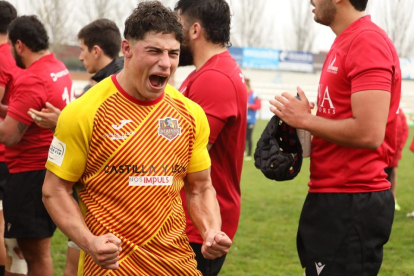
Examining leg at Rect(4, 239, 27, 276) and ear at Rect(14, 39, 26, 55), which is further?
leg at Rect(4, 239, 27, 276)

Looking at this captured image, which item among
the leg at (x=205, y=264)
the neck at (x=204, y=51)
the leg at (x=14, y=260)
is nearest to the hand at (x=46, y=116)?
the neck at (x=204, y=51)

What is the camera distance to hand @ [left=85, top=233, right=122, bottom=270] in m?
2.73

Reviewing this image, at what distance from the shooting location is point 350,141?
11.1ft

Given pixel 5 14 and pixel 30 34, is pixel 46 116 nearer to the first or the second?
pixel 30 34

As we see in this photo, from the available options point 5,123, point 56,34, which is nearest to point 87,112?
point 5,123

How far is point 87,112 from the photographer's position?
303cm

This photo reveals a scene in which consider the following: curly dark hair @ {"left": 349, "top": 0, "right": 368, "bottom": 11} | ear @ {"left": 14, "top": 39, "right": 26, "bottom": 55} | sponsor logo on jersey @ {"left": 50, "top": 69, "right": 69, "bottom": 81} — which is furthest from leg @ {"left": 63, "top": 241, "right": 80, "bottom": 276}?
curly dark hair @ {"left": 349, "top": 0, "right": 368, "bottom": 11}

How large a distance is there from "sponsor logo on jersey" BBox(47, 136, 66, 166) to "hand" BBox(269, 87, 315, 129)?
3.99ft

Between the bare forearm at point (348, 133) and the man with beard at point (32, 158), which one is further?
the man with beard at point (32, 158)

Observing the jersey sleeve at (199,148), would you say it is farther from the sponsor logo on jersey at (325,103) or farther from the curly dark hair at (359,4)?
the curly dark hair at (359,4)

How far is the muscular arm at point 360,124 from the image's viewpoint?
10.9 ft

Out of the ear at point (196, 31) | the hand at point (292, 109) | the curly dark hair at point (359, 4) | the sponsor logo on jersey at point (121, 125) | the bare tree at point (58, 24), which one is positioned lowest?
the bare tree at point (58, 24)

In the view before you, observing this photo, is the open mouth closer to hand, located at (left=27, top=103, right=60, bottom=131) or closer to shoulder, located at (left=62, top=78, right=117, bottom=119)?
shoulder, located at (left=62, top=78, right=117, bottom=119)

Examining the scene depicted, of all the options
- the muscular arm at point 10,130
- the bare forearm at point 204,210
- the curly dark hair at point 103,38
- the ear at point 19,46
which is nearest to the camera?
the bare forearm at point 204,210
